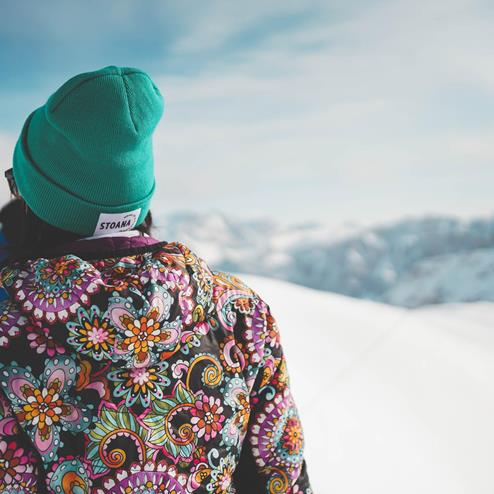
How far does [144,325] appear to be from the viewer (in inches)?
25.8

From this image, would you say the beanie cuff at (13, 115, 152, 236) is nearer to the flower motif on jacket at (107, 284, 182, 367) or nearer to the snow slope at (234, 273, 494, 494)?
the flower motif on jacket at (107, 284, 182, 367)

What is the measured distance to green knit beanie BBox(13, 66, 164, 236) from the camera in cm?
71

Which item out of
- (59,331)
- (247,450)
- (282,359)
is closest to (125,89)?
(59,331)

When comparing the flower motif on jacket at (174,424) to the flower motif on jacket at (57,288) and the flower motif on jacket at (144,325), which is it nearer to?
the flower motif on jacket at (144,325)

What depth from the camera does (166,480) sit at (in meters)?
0.72

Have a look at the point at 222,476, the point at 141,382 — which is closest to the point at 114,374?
the point at 141,382

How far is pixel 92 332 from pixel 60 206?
0.69 ft

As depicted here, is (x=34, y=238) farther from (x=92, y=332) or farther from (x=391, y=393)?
(x=391, y=393)

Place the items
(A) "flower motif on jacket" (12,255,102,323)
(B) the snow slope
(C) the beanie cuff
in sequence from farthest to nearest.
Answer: (B) the snow slope → (C) the beanie cuff → (A) "flower motif on jacket" (12,255,102,323)

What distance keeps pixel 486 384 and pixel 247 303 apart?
1399 millimetres

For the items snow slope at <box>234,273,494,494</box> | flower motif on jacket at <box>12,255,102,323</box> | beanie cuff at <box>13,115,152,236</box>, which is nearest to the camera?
flower motif on jacket at <box>12,255,102,323</box>

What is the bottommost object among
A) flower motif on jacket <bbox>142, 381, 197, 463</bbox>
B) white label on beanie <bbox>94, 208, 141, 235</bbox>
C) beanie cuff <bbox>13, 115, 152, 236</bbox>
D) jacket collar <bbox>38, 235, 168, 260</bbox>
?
flower motif on jacket <bbox>142, 381, 197, 463</bbox>

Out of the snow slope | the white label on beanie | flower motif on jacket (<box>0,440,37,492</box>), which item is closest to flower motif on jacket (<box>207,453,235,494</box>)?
flower motif on jacket (<box>0,440,37,492</box>)

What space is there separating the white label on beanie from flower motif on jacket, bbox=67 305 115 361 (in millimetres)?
160
